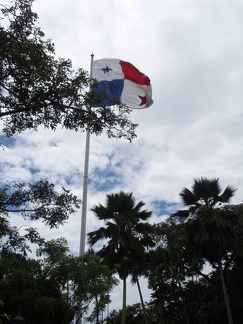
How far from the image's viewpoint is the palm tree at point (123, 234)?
20094mm

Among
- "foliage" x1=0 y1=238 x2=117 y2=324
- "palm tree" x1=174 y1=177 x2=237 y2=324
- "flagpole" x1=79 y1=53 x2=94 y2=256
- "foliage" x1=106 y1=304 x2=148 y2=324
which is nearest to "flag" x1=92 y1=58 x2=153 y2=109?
"flagpole" x1=79 y1=53 x2=94 y2=256

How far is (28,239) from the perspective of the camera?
8250 millimetres

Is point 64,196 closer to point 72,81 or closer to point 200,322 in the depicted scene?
point 72,81

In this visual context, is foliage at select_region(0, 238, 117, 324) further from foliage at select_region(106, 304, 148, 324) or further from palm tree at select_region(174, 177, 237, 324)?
foliage at select_region(106, 304, 148, 324)

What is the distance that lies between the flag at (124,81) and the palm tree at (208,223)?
605cm

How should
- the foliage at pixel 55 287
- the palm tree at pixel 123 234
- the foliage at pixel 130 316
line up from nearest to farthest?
the foliage at pixel 55 287 → the palm tree at pixel 123 234 → the foliage at pixel 130 316

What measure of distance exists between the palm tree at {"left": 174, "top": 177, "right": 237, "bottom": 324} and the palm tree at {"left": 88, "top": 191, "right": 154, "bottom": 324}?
266cm

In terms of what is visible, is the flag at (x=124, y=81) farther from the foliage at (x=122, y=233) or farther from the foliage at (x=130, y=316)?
the foliage at (x=130, y=316)

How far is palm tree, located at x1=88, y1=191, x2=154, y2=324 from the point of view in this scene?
65.9ft

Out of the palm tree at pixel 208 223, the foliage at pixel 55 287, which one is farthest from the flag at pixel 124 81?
the foliage at pixel 55 287

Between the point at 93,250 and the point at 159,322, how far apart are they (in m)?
13.6

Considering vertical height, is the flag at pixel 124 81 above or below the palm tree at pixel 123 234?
above

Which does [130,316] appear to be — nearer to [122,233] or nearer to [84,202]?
[122,233]

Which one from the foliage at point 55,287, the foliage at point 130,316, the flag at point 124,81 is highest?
the flag at point 124,81
